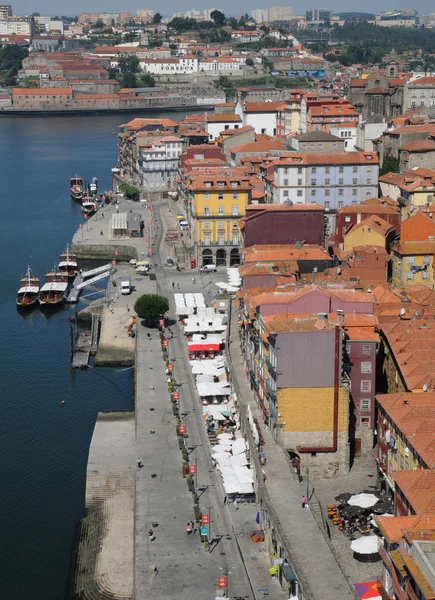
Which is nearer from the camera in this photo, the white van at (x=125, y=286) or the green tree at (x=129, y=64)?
the white van at (x=125, y=286)

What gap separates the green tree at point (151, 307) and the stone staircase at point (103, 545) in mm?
12818

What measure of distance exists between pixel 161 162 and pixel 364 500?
53.0m

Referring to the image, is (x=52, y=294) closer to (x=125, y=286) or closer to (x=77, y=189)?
(x=125, y=286)

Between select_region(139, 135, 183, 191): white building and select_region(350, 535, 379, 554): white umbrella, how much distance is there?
2133 inches

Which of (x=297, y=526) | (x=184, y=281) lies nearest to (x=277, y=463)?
(x=297, y=526)

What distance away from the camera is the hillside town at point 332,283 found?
976 inches

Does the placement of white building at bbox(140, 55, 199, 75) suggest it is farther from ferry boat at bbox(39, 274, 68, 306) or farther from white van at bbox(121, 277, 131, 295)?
white van at bbox(121, 277, 131, 295)

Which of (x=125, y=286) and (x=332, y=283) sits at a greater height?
(x=332, y=283)

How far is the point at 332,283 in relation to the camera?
3591 cm

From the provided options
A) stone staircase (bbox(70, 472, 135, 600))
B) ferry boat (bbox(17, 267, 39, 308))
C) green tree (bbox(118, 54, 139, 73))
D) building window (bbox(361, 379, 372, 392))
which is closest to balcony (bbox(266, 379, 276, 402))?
building window (bbox(361, 379, 372, 392))

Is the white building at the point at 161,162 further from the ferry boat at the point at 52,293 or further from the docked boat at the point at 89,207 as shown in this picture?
the ferry boat at the point at 52,293

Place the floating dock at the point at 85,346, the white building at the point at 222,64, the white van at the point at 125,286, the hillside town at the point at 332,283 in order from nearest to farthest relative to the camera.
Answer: the hillside town at the point at 332,283 < the floating dock at the point at 85,346 < the white van at the point at 125,286 < the white building at the point at 222,64

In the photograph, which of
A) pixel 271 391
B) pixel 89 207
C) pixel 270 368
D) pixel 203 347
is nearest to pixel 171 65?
pixel 89 207

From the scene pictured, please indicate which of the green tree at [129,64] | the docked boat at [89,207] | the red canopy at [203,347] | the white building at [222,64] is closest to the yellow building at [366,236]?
the red canopy at [203,347]
